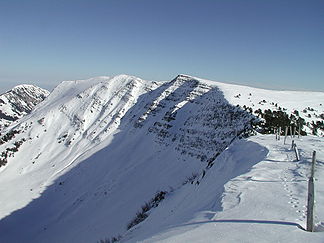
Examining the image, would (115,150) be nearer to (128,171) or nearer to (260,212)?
(128,171)

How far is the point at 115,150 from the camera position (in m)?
69.4

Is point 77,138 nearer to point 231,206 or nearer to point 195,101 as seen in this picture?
point 195,101

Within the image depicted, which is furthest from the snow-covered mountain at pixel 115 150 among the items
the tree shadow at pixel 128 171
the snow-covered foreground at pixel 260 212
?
the snow-covered foreground at pixel 260 212

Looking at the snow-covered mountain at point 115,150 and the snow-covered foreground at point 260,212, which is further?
the snow-covered mountain at point 115,150

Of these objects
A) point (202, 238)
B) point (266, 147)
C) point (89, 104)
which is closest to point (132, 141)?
point (89, 104)

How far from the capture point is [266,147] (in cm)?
1930

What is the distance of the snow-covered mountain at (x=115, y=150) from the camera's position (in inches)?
1663

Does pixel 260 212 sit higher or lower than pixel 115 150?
higher

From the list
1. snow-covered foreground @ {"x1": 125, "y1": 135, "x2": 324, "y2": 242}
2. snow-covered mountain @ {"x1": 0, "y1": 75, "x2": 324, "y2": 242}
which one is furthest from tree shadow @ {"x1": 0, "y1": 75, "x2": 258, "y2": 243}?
snow-covered foreground @ {"x1": 125, "y1": 135, "x2": 324, "y2": 242}

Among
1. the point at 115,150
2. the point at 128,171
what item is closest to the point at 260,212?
the point at 128,171

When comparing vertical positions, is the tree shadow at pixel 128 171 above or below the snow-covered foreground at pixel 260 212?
below

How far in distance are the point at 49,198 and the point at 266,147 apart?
166 feet

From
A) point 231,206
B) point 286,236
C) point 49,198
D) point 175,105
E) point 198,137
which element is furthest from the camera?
point 175,105

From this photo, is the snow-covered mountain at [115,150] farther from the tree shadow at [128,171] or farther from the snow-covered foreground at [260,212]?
the snow-covered foreground at [260,212]
